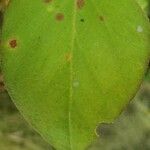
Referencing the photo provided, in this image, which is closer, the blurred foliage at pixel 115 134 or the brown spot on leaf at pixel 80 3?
the brown spot on leaf at pixel 80 3


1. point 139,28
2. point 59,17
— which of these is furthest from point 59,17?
point 139,28

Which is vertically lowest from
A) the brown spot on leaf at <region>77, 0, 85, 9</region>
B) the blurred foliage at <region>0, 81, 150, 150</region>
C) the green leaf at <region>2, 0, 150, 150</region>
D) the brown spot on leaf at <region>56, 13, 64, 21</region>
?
the blurred foliage at <region>0, 81, 150, 150</region>

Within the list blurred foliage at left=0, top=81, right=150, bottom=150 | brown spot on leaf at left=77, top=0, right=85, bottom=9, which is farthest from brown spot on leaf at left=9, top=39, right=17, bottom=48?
blurred foliage at left=0, top=81, right=150, bottom=150

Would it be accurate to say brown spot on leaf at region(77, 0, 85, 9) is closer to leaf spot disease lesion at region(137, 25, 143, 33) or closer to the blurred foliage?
leaf spot disease lesion at region(137, 25, 143, 33)

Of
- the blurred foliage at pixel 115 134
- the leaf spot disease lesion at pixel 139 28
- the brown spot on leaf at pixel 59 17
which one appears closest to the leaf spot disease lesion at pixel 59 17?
the brown spot on leaf at pixel 59 17

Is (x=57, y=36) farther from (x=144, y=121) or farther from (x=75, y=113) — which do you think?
(x=144, y=121)

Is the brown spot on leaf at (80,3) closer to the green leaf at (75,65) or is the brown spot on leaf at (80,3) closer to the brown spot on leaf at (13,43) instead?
the green leaf at (75,65)

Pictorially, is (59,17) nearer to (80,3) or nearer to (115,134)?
(80,3)

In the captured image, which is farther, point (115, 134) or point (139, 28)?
point (115, 134)
